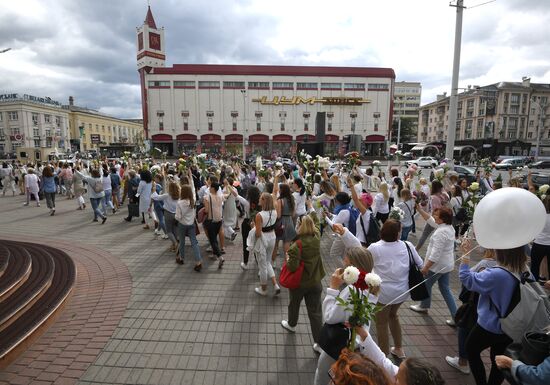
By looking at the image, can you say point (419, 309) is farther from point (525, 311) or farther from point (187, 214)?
point (187, 214)

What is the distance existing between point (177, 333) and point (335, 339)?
2.65 metres

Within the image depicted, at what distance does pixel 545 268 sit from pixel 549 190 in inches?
67.2

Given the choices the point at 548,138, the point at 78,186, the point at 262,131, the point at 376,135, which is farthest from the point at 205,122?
the point at 548,138

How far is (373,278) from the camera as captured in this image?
2277mm

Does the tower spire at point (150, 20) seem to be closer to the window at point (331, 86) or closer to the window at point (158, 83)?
the window at point (158, 83)

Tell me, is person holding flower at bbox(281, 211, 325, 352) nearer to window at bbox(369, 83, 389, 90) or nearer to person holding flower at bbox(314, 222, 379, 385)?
person holding flower at bbox(314, 222, 379, 385)

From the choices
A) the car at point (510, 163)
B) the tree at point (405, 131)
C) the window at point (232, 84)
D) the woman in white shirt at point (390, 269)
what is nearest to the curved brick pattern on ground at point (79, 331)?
the woman in white shirt at point (390, 269)

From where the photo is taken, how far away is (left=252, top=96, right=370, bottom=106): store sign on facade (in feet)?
195

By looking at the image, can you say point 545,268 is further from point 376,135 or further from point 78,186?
point 376,135

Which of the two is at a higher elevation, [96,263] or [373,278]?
[373,278]

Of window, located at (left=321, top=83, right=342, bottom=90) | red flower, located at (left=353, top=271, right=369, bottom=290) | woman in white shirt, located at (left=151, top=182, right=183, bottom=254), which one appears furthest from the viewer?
window, located at (left=321, top=83, right=342, bottom=90)

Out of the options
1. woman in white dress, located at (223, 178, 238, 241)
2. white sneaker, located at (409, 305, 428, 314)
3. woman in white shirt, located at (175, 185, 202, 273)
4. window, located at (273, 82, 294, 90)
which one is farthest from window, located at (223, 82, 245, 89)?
white sneaker, located at (409, 305, 428, 314)

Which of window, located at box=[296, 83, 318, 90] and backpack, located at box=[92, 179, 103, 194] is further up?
window, located at box=[296, 83, 318, 90]

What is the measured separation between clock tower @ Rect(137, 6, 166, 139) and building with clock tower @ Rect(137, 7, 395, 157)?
192 millimetres
